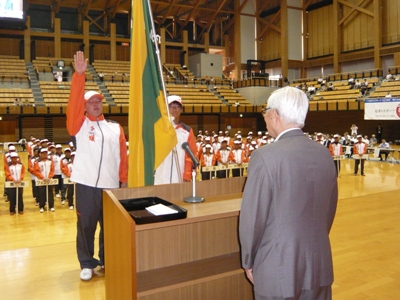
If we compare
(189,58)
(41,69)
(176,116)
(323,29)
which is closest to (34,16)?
(41,69)

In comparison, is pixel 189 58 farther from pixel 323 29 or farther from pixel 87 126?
pixel 87 126

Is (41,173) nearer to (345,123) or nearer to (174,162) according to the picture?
(174,162)

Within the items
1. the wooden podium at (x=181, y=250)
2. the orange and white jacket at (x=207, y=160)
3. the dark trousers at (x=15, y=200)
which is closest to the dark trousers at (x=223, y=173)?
the orange and white jacket at (x=207, y=160)

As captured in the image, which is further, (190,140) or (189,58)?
(189,58)

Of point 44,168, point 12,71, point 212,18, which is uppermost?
point 212,18

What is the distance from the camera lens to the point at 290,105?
68.7 inches

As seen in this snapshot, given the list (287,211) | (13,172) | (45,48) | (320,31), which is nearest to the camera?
(287,211)

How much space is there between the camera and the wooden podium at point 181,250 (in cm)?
208

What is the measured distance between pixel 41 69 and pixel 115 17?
Answer: 8535 millimetres

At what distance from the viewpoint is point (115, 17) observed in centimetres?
3105

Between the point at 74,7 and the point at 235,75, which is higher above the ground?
the point at 74,7

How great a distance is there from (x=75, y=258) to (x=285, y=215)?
327cm

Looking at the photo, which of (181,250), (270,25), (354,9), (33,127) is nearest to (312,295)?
(181,250)

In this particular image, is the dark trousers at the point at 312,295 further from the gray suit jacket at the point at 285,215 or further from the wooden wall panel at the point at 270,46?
the wooden wall panel at the point at 270,46
